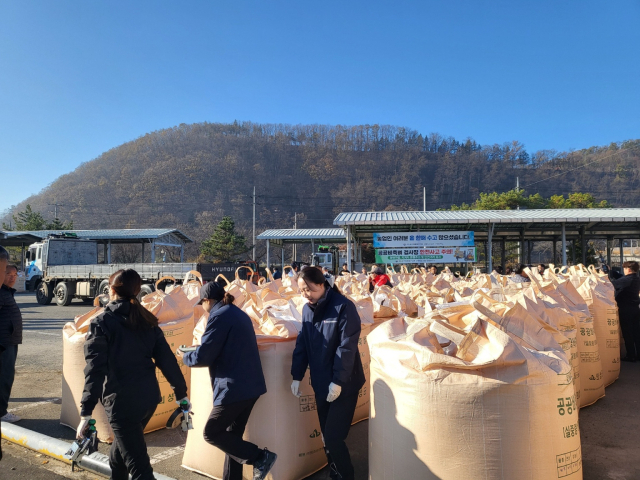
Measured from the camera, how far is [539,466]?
7.02 feet

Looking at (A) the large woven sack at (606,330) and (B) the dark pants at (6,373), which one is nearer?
(B) the dark pants at (6,373)

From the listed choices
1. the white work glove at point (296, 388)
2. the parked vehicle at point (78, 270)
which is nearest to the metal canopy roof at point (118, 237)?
the parked vehicle at point (78, 270)

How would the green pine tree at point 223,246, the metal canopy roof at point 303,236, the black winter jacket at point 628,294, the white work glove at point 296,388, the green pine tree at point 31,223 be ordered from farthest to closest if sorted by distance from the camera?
the green pine tree at point 31,223, the green pine tree at point 223,246, the metal canopy roof at point 303,236, the black winter jacket at point 628,294, the white work glove at point 296,388

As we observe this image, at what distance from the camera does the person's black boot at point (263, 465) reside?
275 centimetres

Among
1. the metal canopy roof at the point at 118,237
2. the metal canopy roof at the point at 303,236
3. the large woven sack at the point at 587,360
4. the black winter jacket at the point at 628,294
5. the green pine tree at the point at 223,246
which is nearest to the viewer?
the large woven sack at the point at 587,360

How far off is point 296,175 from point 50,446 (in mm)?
86360

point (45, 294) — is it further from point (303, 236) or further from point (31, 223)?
point (31, 223)

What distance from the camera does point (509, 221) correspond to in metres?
15.6

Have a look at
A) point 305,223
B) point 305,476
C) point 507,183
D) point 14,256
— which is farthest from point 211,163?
point 305,476

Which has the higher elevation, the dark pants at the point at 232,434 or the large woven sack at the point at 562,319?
the large woven sack at the point at 562,319

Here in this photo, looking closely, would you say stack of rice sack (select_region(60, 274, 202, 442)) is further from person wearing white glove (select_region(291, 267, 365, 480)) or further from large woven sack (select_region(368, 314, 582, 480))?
large woven sack (select_region(368, 314, 582, 480))

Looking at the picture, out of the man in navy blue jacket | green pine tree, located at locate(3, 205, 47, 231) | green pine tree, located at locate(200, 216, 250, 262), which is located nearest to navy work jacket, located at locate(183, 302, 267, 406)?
the man in navy blue jacket

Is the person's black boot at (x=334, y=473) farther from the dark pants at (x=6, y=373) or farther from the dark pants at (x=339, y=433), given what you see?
the dark pants at (x=6, y=373)

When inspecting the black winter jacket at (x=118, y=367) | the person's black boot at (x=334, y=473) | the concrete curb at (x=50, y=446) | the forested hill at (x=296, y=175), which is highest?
the forested hill at (x=296, y=175)
